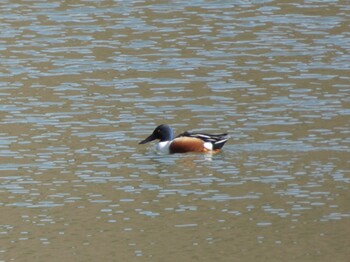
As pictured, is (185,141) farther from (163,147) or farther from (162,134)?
(163,147)

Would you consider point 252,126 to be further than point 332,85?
No

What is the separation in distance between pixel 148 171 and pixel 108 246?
4.29 m

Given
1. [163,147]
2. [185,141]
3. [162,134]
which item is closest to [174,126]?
[163,147]

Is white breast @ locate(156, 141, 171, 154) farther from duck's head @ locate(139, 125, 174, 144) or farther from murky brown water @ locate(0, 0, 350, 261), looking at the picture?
murky brown water @ locate(0, 0, 350, 261)

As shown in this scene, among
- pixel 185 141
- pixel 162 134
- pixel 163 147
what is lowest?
pixel 163 147

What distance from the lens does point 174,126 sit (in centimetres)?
2336

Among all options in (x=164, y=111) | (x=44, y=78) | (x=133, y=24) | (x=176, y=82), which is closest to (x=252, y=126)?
(x=164, y=111)

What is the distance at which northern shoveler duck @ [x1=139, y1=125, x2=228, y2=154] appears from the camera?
70.7 feet

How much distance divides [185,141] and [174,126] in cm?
132

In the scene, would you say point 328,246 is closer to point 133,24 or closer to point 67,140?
point 67,140

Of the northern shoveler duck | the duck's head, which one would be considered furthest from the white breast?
the duck's head

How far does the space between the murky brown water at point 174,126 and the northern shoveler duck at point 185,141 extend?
206 mm

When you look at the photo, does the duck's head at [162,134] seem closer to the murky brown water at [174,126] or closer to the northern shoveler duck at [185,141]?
the northern shoveler duck at [185,141]

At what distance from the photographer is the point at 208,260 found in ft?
50.8
